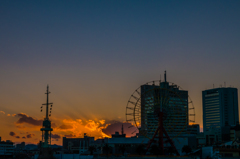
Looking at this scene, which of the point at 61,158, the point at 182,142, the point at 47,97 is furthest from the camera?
the point at 182,142

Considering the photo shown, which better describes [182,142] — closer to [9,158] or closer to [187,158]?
[187,158]

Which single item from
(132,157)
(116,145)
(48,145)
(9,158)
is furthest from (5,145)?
(132,157)

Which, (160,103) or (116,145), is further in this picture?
(116,145)

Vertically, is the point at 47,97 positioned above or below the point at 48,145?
above

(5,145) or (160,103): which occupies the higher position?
(160,103)

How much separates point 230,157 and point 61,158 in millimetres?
72711

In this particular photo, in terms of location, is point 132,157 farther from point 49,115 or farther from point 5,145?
point 5,145

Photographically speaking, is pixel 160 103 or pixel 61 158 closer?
pixel 160 103

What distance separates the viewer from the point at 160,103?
5039 inches

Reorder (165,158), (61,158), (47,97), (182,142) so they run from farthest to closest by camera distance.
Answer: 1. (182,142)
2. (47,97)
3. (61,158)
4. (165,158)

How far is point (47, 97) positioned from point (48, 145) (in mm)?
22769

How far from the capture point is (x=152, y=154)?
13312cm

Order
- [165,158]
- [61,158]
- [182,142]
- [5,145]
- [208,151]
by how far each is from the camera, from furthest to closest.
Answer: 1. [5,145]
2. [182,142]
3. [61,158]
4. [208,151]
5. [165,158]

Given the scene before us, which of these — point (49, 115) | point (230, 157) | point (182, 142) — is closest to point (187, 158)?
point (230, 157)
